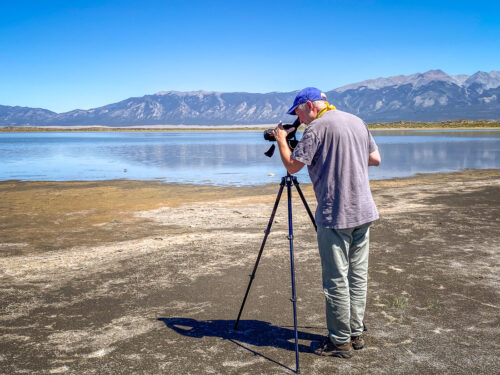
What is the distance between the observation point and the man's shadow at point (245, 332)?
4613 millimetres

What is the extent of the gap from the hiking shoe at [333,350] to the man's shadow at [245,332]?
132 mm

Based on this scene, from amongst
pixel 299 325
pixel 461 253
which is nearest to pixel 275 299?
pixel 299 325

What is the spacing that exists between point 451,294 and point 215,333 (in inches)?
123

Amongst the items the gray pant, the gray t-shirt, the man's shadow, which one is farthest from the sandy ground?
the gray t-shirt

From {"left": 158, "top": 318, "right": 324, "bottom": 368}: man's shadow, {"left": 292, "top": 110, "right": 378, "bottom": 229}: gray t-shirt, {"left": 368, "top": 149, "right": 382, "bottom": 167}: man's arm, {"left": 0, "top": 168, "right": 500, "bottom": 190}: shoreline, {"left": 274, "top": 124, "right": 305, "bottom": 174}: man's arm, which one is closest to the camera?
{"left": 292, "top": 110, "right": 378, "bottom": 229}: gray t-shirt

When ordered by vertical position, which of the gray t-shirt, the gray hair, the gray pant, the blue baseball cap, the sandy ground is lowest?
the sandy ground

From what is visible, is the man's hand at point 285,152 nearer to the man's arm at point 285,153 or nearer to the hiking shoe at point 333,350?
the man's arm at point 285,153

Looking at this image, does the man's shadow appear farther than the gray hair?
Yes

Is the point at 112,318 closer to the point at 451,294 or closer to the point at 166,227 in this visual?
the point at 451,294

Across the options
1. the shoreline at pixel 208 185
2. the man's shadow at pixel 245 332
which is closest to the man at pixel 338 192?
the man's shadow at pixel 245 332

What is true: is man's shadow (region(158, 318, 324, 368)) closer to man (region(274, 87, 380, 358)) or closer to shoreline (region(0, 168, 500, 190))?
man (region(274, 87, 380, 358))

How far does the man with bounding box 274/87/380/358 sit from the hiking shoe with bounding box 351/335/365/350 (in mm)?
119

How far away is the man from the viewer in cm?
398

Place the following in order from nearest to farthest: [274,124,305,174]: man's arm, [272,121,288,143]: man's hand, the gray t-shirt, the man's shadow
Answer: the gray t-shirt → [274,124,305,174]: man's arm → [272,121,288,143]: man's hand → the man's shadow
